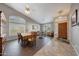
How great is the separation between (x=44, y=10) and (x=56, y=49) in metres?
0.91

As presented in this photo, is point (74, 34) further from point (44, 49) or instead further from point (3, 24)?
point (3, 24)

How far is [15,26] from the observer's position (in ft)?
8.64

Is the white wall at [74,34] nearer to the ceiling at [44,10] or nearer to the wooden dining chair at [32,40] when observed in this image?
the ceiling at [44,10]

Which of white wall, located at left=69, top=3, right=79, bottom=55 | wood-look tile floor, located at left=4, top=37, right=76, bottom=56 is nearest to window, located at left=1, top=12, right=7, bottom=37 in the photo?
wood-look tile floor, located at left=4, top=37, right=76, bottom=56

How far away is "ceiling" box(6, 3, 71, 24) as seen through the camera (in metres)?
2.54

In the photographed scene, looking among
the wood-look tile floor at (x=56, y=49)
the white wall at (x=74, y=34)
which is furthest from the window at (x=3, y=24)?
the white wall at (x=74, y=34)

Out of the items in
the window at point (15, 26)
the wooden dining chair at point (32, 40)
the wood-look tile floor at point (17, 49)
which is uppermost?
the window at point (15, 26)

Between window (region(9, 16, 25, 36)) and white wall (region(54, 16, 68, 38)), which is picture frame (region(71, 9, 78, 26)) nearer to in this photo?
white wall (region(54, 16, 68, 38))

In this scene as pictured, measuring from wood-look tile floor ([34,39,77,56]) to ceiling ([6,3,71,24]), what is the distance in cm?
55

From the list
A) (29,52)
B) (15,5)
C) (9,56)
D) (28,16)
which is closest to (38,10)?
(28,16)

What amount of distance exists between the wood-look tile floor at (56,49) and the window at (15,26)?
2.10 ft

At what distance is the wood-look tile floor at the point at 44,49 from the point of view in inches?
100.0

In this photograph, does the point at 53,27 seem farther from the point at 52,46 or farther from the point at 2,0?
the point at 2,0

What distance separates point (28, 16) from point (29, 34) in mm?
414
